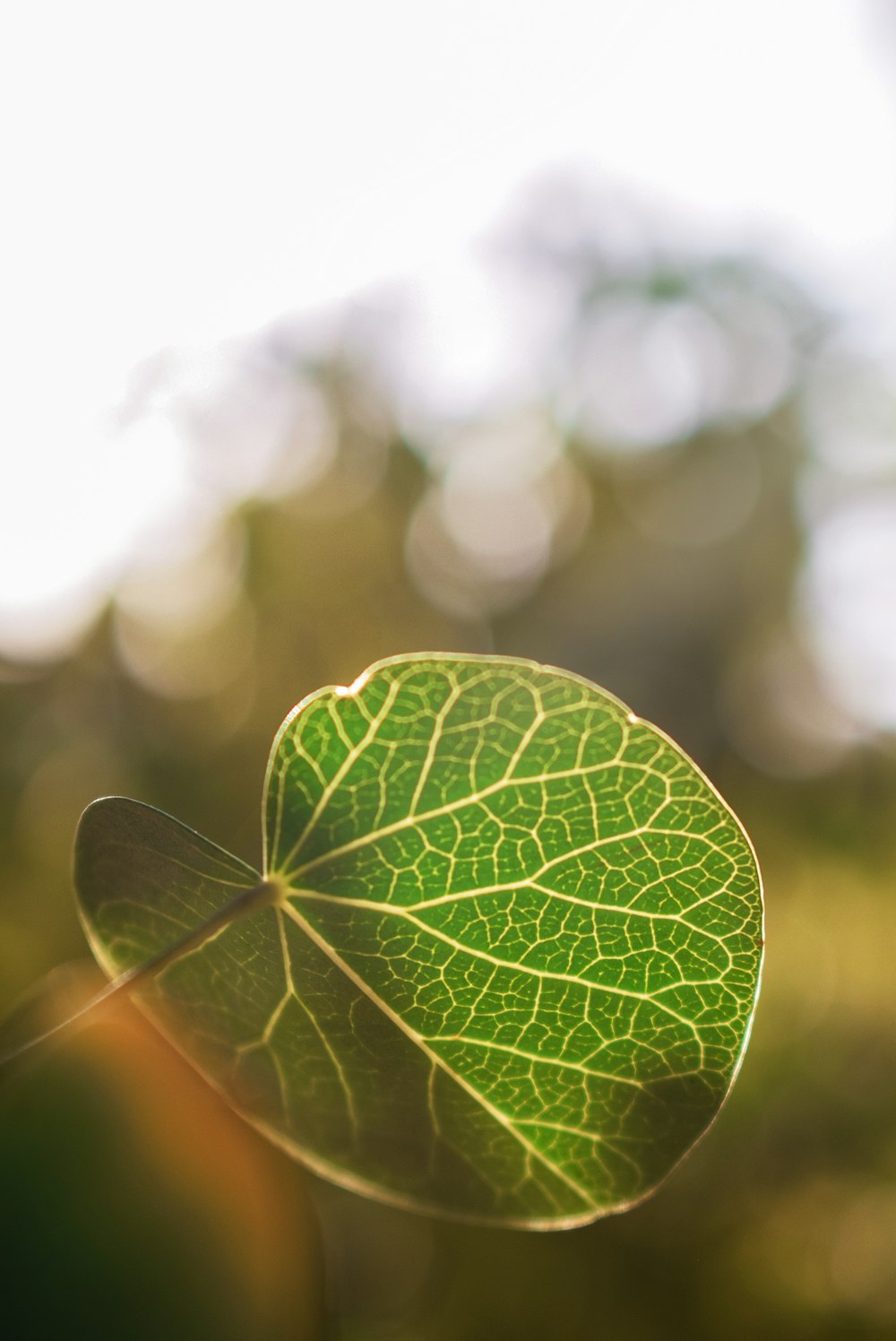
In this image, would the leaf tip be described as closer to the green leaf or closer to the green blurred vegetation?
the green leaf

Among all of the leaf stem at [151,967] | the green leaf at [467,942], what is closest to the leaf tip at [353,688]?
the green leaf at [467,942]

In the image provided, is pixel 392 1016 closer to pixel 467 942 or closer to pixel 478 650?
pixel 467 942

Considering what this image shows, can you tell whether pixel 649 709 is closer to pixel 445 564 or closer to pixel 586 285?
pixel 445 564

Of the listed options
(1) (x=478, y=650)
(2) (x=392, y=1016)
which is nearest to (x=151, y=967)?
(2) (x=392, y=1016)

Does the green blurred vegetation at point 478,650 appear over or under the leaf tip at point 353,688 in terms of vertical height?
under

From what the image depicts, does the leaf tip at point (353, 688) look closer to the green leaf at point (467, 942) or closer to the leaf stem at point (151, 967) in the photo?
the green leaf at point (467, 942)

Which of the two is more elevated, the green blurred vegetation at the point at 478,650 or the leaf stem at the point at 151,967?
the leaf stem at the point at 151,967

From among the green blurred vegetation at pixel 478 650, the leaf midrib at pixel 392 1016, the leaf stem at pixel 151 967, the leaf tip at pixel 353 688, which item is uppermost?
the leaf tip at pixel 353 688
